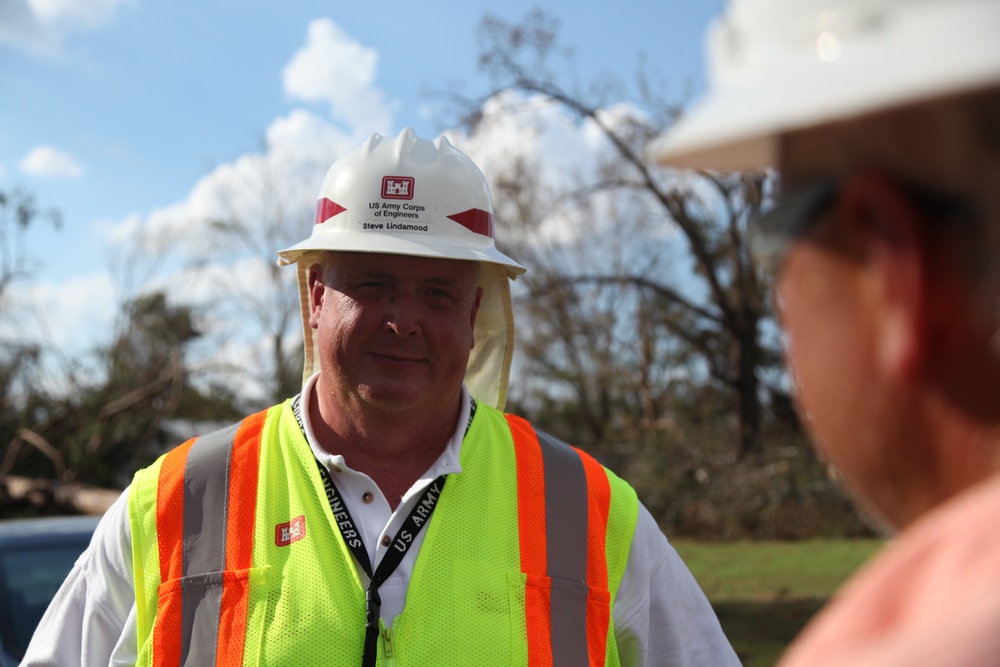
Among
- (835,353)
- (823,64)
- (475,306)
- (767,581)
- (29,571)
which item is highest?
(823,64)

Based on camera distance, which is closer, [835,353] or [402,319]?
[835,353]

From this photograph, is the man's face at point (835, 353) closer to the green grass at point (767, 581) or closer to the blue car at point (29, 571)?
the blue car at point (29, 571)

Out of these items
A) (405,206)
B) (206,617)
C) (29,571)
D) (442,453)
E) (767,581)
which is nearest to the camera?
(206,617)

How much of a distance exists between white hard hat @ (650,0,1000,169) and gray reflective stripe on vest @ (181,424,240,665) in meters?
1.91

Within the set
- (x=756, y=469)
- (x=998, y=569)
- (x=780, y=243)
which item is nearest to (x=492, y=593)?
(x=780, y=243)

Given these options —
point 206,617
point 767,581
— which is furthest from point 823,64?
point 767,581

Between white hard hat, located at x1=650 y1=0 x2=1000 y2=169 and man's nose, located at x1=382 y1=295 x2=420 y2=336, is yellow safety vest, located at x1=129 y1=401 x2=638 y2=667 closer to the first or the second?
man's nose, located at x1=382 y1=295 x2=420 y2=336

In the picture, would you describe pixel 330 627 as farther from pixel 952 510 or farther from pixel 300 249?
pixel 952 510

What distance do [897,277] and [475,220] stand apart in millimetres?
2409

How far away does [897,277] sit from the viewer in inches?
34.7

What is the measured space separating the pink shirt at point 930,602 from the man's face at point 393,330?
7.10ft

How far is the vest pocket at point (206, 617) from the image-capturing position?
2492 millimetres

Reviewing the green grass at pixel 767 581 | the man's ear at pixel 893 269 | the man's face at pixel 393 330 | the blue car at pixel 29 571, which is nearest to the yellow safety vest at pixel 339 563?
the man's face at pixel 393 330

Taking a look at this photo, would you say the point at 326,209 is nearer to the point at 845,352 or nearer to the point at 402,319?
the point at 402,319
